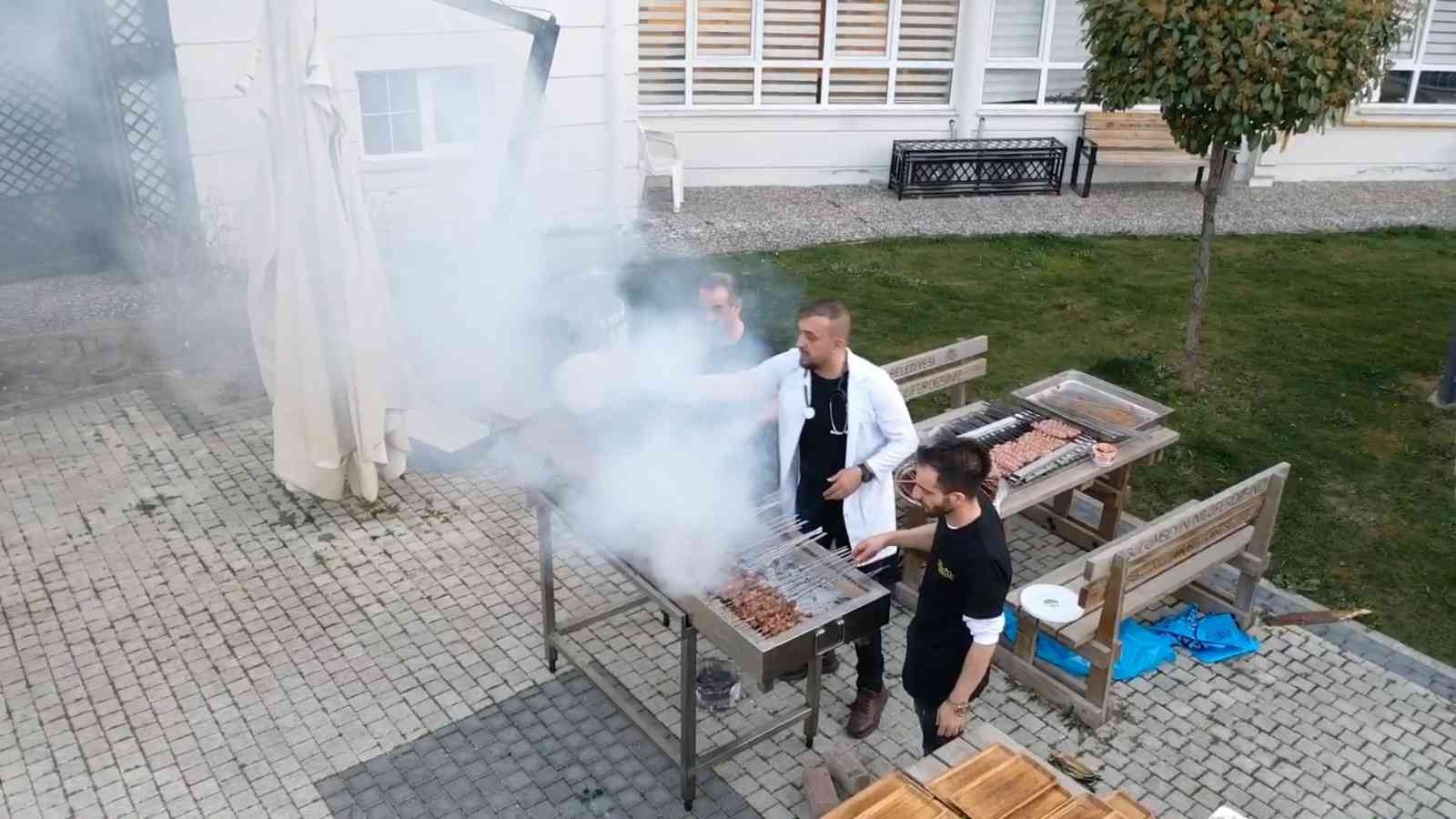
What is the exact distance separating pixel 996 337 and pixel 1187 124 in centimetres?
237

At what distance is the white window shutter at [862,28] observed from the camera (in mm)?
12859

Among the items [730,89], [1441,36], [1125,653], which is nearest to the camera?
[1125,653]

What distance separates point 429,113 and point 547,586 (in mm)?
6946

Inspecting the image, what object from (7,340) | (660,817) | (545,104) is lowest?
(660,817)

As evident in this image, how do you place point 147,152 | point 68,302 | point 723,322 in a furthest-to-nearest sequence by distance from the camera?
point 147,152 < point 68,302 < point 723,322

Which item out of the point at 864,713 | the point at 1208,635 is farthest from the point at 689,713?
the point at 1208,635

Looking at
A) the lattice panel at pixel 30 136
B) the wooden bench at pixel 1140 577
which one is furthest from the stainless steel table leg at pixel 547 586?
the lattice panel at pixel 30 136

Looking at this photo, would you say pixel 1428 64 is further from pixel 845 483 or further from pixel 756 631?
pixel 756 631

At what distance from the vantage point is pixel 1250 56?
6449mm

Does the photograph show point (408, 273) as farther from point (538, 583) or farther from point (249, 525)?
point (538, 583)

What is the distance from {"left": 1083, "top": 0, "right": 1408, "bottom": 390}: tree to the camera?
21.1ft

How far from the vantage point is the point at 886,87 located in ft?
43.5

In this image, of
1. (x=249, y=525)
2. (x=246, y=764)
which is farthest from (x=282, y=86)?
(x=246, y=764)

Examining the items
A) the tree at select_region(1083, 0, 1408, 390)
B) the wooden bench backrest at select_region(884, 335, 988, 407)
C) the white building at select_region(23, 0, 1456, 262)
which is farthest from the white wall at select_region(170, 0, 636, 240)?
the tree at select_region(1083, 0, 1408, 390)
